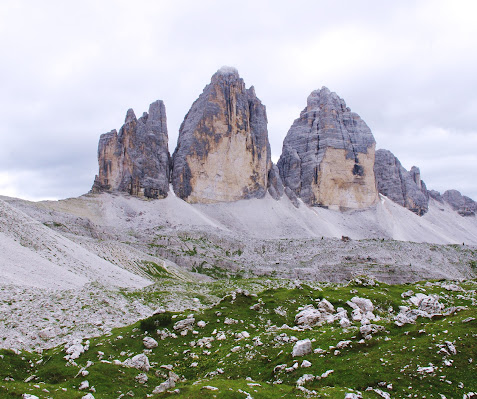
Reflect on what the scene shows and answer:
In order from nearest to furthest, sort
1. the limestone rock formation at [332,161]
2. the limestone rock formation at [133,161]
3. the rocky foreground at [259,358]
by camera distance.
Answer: the rocky foreground at [259,358] → the limestone rock formation at [133,161] → the limestone rock formation at [332,161]

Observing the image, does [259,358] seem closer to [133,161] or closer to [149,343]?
[149,343]

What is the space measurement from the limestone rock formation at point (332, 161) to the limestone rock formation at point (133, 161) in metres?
57.3

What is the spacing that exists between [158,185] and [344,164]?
83.3 metres

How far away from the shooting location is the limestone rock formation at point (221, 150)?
6201 inches

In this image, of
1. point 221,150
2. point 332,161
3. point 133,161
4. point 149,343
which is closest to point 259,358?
point 149,343

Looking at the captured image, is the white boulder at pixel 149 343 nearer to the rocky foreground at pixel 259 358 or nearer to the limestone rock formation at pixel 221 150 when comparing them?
the rocky foreground at pixel 259 358

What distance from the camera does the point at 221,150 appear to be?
531ft

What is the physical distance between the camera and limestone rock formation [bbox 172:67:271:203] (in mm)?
157500

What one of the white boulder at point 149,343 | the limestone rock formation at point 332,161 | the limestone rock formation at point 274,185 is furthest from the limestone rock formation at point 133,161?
the white boulder at point 149,343

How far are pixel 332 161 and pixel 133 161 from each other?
85892 mm

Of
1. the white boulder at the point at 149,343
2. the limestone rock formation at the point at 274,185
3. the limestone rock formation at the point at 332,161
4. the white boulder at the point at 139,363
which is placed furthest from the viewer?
the limestone rock formation at the point at 332,161

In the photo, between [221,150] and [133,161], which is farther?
[221,150]

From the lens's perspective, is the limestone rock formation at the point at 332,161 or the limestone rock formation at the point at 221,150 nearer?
the limestone rock formation at the point at 221,150

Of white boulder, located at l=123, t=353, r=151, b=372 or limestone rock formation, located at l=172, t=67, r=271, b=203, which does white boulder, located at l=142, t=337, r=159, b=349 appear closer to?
white boulder, located at l=123, t=353, r=151, b=372
